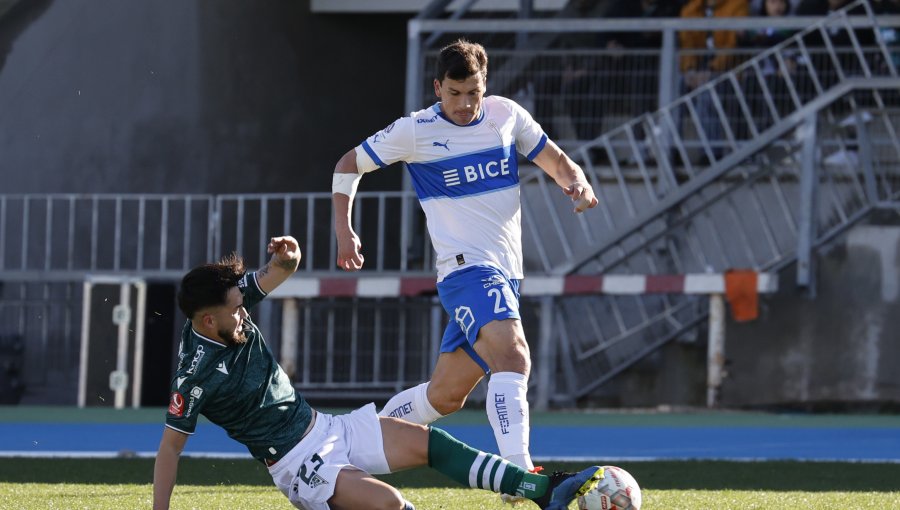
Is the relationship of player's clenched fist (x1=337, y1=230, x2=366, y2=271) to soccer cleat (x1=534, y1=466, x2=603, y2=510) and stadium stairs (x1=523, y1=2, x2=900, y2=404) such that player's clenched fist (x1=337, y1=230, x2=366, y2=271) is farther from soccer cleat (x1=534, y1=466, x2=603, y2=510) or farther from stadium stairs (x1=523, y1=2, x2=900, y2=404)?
stadium stairs (x1=523, y1=2, x2=900, y2=404)

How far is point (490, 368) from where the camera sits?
6969mm

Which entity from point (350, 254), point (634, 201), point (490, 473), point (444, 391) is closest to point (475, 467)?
point (490, 473)

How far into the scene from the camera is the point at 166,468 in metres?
5.90

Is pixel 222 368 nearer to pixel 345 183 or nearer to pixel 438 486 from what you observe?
pixel 345 183

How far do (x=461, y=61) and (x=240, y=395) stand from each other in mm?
1789

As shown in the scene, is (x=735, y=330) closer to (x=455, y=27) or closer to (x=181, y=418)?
(x=455, y=27)

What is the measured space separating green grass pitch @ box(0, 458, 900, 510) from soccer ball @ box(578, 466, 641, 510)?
1.22 m

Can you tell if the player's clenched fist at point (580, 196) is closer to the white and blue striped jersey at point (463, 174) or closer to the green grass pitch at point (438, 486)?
the white and blue striped jersey at point (463, 174)

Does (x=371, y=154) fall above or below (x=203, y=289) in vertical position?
above

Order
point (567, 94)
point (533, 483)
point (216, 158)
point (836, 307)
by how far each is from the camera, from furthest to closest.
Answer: point (216, 158) < point (567, 94) < point (836, 307) < point (533, 483)

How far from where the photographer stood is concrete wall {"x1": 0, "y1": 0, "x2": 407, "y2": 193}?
17781 mm

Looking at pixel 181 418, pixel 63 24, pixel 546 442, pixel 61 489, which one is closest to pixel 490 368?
pixel 181 418

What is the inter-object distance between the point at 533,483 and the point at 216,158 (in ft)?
44.1

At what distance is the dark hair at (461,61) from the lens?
22.9ft
